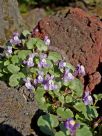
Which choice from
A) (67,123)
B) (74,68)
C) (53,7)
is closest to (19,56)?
(74,68)

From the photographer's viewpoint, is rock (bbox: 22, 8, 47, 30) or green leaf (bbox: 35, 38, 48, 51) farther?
rock (bbox: 22, 8, 47, 30)

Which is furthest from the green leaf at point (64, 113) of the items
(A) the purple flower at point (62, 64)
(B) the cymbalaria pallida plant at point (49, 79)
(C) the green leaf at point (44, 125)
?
(A) the purple flower at point (62, 64)

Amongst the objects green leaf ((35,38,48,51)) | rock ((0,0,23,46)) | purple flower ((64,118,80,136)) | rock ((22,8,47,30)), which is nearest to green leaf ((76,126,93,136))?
purple flower ((64,118,80,136))

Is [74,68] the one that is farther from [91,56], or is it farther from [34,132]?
[34,132]

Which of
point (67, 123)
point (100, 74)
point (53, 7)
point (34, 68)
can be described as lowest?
point (53, 7)

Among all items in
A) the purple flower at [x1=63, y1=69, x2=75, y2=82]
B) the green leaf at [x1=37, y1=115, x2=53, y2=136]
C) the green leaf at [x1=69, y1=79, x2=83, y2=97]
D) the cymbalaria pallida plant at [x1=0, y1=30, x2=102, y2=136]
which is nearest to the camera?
the green leaf at [x1=37, y1=115, x2=53, y2=136]

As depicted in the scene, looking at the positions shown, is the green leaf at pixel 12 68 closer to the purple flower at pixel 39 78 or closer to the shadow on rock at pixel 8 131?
the purple flower at pixel 39 78

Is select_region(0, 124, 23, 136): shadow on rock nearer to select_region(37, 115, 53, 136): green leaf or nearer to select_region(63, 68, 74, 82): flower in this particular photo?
select_region(37, 115, 53, 136): green leaf
